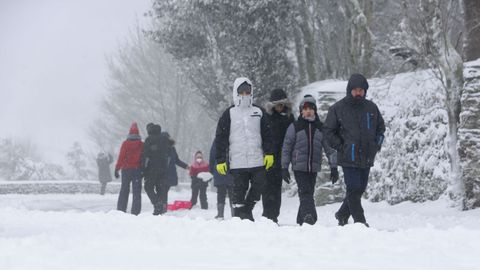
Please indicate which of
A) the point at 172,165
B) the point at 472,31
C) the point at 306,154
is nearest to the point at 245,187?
the point at 306,154

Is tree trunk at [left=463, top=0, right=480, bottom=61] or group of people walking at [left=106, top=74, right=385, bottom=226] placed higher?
tree trunk at [left=463, top=0, right=480, bottom=61]

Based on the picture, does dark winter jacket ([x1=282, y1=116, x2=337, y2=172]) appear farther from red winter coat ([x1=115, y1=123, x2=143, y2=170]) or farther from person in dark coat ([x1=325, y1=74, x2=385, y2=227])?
red winter coat ([x1=115, y1=123, x2=143, y2=170])

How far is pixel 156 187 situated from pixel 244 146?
563 cm

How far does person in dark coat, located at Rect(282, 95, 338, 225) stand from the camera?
852 centimetres

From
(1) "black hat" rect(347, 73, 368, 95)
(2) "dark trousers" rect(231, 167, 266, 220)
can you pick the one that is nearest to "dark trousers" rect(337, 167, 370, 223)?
(1) "black hat" rect(347, 73, 368, 95)

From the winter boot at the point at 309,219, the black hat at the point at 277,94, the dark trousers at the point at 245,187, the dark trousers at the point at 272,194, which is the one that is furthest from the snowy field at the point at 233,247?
the black hat at the point at 277,94

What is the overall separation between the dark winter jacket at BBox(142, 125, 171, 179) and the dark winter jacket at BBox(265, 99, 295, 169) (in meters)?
4.79

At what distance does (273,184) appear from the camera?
8969 mm

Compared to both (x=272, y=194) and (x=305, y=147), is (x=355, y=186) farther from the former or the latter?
(x=272, y=194)

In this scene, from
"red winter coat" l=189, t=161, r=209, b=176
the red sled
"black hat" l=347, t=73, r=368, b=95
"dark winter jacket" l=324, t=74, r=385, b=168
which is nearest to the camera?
"dark winter jacket" l=324, t=74, r=385, b=168

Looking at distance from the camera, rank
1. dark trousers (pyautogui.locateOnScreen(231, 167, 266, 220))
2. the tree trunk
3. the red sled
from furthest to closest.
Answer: the red sled, the tree trunk, dark trousers (pyautogui.locateOnScreen(231, 167, 266, 220))

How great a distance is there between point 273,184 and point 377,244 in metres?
3.20

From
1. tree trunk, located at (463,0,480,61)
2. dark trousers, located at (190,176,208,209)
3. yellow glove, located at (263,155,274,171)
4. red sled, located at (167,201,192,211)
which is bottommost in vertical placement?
red sled, located at (167,201,192,211)

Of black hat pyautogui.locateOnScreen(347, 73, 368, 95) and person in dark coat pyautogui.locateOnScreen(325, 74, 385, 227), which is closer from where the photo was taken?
person in dark coat pyautogui.locateOnScreen(325, 74, 385, 227)
